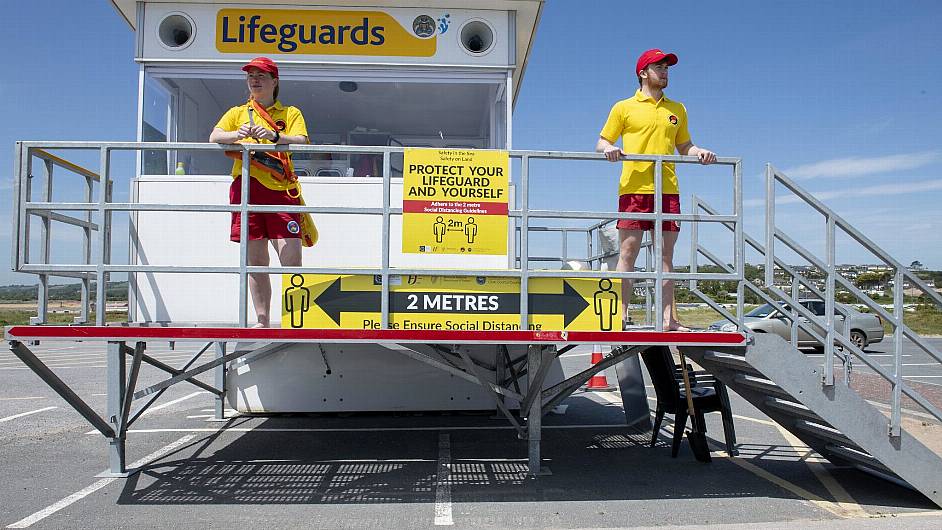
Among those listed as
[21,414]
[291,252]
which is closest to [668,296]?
[291,252]

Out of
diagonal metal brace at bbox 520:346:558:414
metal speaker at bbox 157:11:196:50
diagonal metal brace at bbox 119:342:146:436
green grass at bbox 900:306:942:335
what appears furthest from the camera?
green grass at bbox 900:306:942:335

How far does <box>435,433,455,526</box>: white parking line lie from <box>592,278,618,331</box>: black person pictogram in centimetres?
166

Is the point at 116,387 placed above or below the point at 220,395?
above

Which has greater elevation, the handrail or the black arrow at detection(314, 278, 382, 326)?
the handrail

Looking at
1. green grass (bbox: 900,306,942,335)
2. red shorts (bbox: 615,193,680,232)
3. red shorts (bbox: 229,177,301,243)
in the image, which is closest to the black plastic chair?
red shorts (bbox: 615,193,680,232)

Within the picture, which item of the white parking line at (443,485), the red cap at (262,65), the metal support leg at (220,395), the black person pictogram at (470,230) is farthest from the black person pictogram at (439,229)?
the metal support leg at (220,395)

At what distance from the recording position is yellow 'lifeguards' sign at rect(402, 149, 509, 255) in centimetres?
481

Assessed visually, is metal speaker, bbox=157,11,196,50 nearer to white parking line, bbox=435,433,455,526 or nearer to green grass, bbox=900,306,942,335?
white parking line, bbox=435,433,455,526

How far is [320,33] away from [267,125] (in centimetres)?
230

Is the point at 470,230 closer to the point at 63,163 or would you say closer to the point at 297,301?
the point at 297,301

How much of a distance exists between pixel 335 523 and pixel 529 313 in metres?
1.89

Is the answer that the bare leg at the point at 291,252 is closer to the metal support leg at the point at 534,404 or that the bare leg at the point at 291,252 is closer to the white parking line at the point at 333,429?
the metal support leg at the point at 534,404

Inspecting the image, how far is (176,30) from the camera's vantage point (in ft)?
22.5

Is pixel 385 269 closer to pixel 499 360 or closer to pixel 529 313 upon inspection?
pixel 529 313
